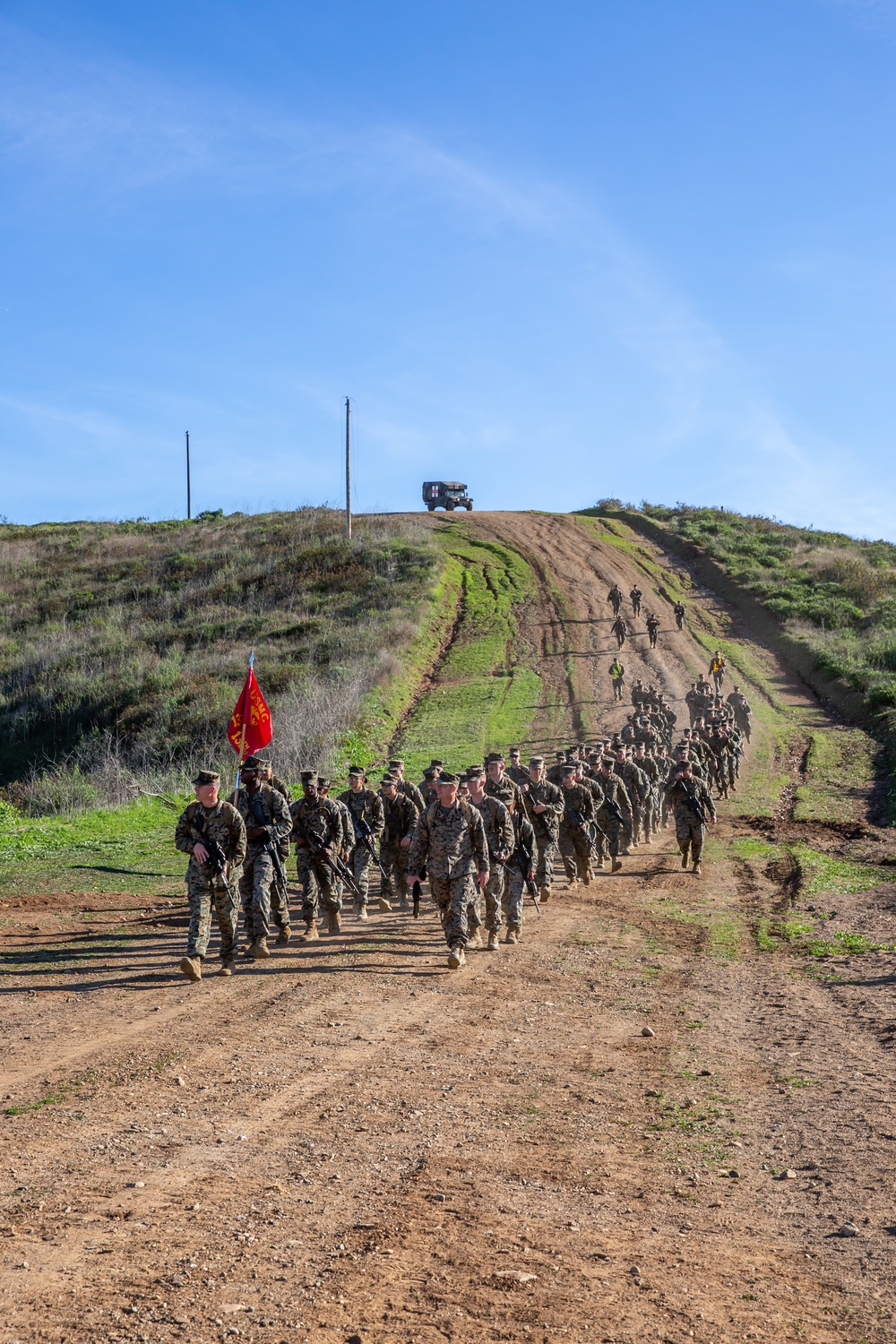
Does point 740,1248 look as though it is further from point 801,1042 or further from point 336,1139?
point 801,1042

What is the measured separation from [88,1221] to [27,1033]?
4.36 meters

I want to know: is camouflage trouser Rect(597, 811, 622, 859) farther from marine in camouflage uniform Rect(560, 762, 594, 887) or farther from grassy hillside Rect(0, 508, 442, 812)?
→ grassy hillside Rect(0, 508, 442, 812)

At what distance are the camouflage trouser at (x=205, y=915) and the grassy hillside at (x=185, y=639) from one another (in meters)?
15.7

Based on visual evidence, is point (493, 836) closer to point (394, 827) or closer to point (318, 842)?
point (318, 842)

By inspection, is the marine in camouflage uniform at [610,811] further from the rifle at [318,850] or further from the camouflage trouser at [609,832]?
the rifle at [318,850]

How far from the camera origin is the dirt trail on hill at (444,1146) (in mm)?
5266

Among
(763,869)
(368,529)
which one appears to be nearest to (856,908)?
(763,869)

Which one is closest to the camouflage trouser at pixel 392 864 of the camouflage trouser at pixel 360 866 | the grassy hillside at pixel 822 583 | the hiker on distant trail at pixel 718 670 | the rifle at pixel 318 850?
the camouflage trouser at pixel 360 866

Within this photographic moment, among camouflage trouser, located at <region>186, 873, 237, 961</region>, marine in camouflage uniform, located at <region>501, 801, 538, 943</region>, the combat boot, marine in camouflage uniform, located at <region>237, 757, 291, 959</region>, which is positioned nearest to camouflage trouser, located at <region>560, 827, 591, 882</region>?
marine in camouflage uniform, located at <region>501, 801, 538, 943</region>

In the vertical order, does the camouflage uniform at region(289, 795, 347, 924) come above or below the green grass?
below

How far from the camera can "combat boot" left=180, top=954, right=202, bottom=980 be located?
11812mm

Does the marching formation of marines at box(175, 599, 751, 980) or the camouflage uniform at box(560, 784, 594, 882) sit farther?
the camouflage uniform at box(560, 784, 594, 882)

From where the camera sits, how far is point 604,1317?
520 cm

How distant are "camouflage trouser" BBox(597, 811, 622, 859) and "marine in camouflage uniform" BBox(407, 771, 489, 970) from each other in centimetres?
729
